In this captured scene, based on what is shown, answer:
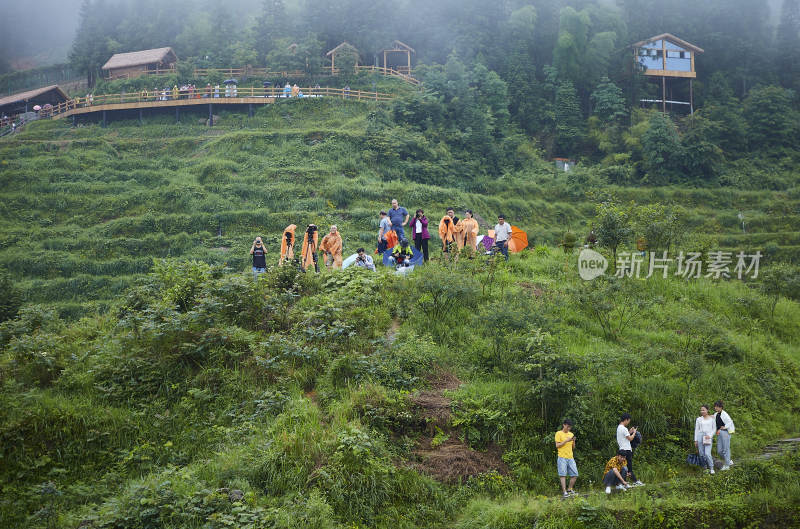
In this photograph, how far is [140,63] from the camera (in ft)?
125

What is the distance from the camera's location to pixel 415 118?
3078 cm

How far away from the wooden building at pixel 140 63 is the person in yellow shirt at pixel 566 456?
38.1m

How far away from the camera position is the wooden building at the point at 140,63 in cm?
3812

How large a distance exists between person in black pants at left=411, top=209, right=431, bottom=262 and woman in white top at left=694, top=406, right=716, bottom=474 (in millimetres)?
7263

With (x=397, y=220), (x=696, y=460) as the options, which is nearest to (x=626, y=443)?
(x=696, y=460)

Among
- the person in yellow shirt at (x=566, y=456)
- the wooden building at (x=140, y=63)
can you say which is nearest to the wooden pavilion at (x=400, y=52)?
the wooden building at (x=140, y=63)

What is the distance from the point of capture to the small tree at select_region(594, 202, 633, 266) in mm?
13836

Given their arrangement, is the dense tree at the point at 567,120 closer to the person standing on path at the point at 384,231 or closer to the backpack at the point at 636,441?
the person standing on path at the point at 384,231

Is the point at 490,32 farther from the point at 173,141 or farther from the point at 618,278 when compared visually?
the point at 618,278

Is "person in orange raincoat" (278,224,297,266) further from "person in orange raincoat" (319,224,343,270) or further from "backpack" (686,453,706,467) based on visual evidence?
"backpack" (686,453,706,467)

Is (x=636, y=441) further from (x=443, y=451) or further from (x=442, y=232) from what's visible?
(x=442, y=232)

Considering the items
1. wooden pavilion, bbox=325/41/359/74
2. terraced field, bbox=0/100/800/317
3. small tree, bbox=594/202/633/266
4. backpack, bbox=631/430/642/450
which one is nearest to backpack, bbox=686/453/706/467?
backpack, bbox=631/430/642/450

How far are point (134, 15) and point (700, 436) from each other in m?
54.4

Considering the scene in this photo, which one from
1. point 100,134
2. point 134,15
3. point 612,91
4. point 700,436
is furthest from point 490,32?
point 700,436
